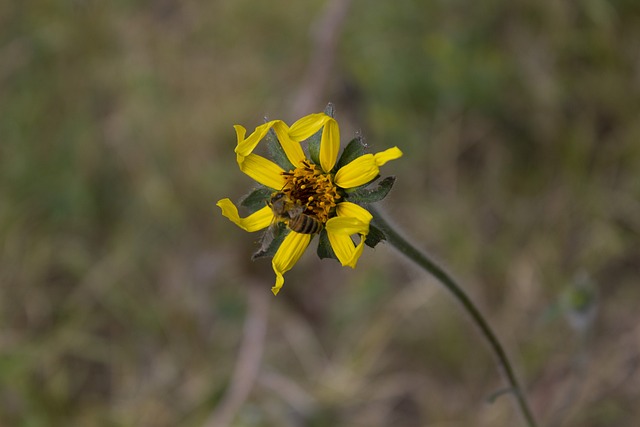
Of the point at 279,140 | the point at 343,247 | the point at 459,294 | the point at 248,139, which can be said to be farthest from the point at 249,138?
the point at 459,294

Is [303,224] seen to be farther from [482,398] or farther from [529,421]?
[482,398]

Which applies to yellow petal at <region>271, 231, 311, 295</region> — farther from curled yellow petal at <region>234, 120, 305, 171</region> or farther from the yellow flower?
curled yellow petal at <region>234, 120, 305, 171</region>

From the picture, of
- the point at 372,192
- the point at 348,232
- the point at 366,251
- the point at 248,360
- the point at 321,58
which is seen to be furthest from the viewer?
the point at 321,58

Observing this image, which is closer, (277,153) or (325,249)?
(325,249)

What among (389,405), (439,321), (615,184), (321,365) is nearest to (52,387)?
(321,365)

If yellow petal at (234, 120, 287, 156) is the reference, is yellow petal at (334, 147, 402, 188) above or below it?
below

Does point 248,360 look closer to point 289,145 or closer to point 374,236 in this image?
point 289,145

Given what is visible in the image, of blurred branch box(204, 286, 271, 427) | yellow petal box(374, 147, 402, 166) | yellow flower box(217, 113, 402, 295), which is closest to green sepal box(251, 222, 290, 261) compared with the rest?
yellow flower box(217, 113, 402, 295)
